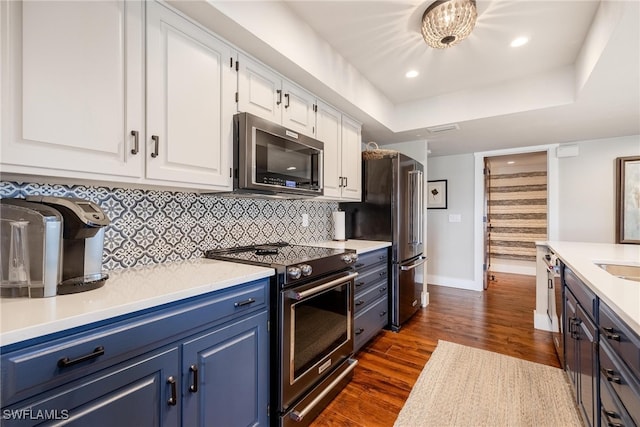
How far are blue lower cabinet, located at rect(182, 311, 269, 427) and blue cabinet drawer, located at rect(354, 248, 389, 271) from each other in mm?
1114

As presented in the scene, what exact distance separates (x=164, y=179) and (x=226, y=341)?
2.68 feet

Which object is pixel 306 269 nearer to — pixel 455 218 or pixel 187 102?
pixel 187 102

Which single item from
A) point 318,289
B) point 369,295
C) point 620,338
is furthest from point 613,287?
point 369,295

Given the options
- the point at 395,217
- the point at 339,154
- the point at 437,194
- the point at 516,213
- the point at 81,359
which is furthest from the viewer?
the point at 516,213

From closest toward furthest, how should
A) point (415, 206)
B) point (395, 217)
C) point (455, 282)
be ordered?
point (395, 217) < point (415, 206) < point (455, 282)

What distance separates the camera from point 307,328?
1.64 metres

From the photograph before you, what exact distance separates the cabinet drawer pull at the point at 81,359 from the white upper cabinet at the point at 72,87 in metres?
0.67

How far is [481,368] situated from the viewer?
220 centimetres

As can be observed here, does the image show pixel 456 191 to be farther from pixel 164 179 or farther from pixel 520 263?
pixel 164 179

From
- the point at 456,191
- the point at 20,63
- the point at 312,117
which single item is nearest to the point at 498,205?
the point at 456,191

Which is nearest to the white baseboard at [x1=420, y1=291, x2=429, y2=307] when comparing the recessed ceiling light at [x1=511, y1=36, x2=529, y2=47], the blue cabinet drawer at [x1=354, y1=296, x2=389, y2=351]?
the blue cabinet drawer at [x1=354, y1=296, x2=389, y2=351]

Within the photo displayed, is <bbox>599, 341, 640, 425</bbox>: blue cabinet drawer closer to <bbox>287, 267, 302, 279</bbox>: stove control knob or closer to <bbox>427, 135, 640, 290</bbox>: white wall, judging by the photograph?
<bbox>287, 267, 302, 279</bbox>: stove control knob

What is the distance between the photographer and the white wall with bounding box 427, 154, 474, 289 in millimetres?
4487

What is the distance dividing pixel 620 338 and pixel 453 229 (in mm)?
3817
